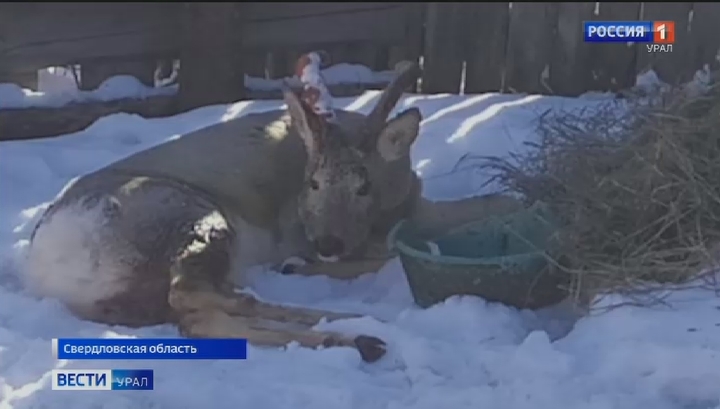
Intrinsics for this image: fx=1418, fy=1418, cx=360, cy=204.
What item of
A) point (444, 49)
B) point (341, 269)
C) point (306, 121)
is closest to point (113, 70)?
point (444, 49)

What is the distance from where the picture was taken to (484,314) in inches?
178

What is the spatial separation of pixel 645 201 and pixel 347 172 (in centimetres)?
119

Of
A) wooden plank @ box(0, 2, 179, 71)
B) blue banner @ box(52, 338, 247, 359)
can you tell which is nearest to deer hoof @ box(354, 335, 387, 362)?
blue banner @ box(52, 338, 247, 359)

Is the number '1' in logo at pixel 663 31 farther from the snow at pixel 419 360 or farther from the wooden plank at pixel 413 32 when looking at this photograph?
the snow at pixel 419 360

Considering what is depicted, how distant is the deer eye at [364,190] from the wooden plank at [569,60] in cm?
295

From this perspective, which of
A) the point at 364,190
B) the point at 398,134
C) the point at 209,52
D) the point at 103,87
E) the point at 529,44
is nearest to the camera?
the point at 364,190

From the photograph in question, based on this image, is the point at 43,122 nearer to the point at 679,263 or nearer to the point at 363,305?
the point at 363,305

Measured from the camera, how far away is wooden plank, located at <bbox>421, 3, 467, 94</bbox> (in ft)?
26.7

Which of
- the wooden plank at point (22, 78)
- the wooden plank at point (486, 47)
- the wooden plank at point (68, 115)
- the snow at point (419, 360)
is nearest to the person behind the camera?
the snow at point (419, 360)

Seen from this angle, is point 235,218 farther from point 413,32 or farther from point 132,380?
point 413,32

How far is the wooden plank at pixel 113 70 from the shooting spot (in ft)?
24.4

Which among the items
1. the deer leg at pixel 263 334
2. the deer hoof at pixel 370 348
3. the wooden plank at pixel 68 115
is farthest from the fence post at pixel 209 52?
the deer hoof at pixel 370 348

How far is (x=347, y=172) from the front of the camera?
5.25 meters

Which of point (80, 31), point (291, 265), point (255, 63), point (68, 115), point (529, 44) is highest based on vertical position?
point (80, 31)
